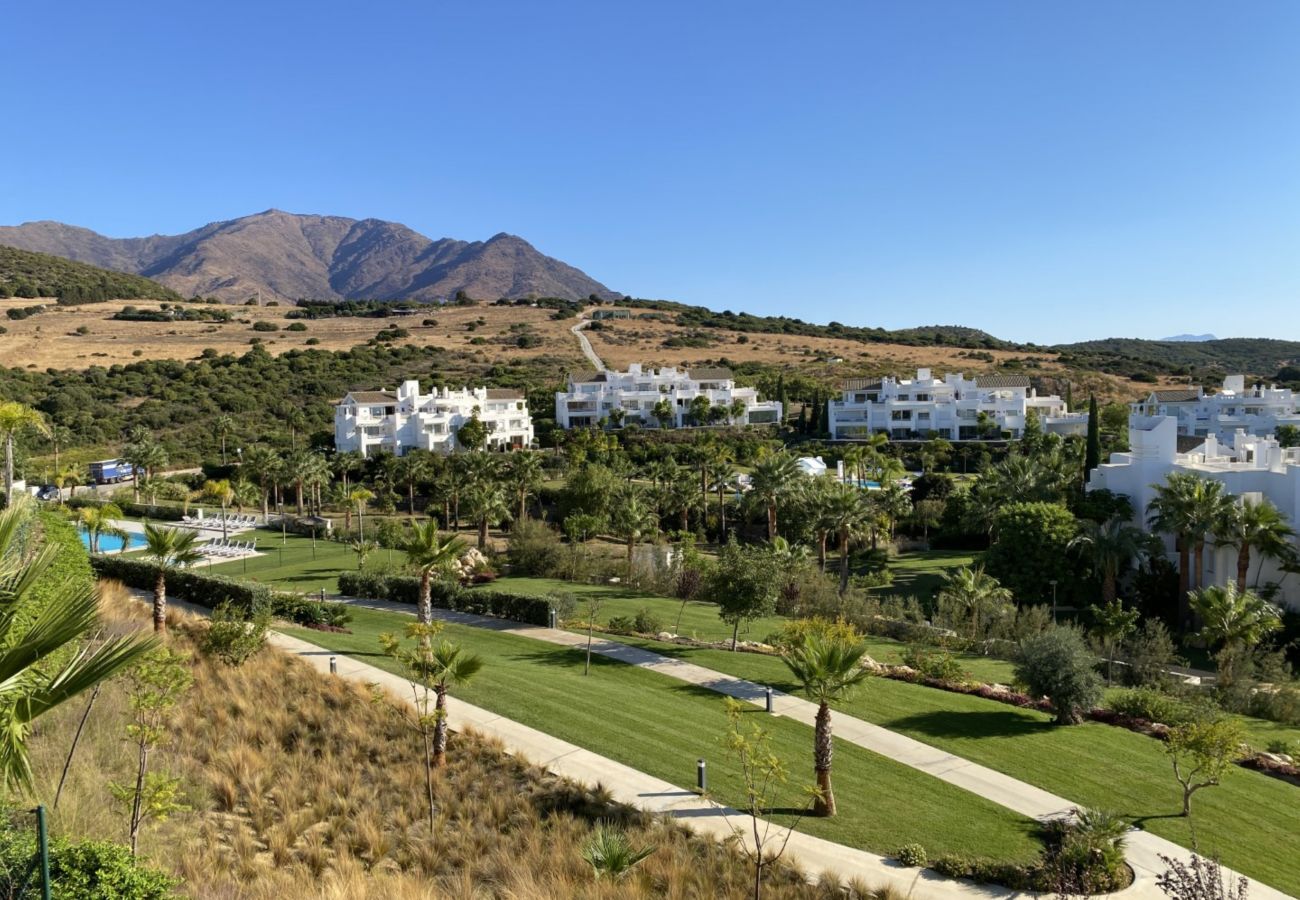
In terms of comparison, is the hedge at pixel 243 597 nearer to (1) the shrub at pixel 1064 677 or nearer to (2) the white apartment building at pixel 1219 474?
(1) the shrub at pixel 1064 677

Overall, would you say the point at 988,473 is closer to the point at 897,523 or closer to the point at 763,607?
the point at 897,523

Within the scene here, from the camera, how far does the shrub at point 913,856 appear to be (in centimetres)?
1284

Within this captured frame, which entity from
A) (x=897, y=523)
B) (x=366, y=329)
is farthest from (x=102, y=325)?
(x=897, y=523)

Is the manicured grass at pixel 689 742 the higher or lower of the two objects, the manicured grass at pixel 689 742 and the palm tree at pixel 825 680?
the lower

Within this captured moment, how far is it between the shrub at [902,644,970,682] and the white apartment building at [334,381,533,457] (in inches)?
2206

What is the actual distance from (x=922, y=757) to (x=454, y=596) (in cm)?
1754

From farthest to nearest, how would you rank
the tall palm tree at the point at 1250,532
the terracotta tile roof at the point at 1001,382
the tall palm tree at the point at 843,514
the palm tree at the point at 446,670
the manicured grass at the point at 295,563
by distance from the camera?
the terracotta tile roof at the point at 1001,382 < the tall palm tree at the point at 843,514 < the manicured grass at the point at 295,563 < the tall palm tree at the point at 1250,532 < the palm tree at the point at 446,670

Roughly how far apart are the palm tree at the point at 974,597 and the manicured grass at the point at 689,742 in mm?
13458

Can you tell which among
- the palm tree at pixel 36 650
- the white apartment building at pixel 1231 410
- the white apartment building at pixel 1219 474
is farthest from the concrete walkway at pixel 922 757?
the white apartment building at pixel 1231 410

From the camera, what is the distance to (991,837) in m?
13.9

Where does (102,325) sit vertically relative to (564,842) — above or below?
above

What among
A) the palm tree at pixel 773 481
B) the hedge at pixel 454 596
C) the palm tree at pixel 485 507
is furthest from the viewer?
the palm tree at pixel 485 507

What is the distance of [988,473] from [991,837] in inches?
1519

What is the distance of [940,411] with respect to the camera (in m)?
85.8
